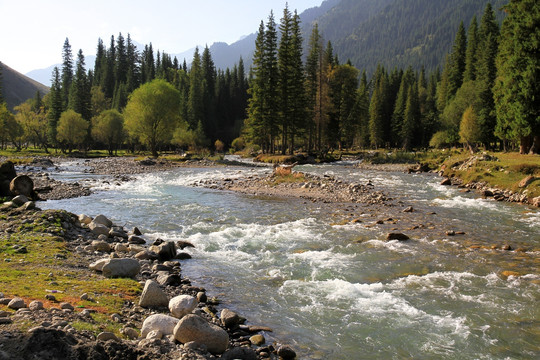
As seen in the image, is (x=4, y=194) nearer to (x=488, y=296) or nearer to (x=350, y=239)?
(x=350, y=239)

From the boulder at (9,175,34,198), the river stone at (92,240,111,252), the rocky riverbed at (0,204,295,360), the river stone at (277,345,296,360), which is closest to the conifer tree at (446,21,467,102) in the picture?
the boulder at (9,175,34,198)

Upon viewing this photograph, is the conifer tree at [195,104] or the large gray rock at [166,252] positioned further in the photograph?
the conifer tree at [195,104]

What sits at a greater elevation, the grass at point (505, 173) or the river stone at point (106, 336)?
the grass at point (505, 173)

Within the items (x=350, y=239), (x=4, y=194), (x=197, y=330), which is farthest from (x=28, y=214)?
(x=350, y=239)

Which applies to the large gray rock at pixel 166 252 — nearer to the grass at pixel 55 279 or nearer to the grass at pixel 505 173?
the grass at pixel 55 279

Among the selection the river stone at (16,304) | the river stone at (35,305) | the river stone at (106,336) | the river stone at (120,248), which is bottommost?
the river stone at (120,248)

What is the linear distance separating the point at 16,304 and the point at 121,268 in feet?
11.8

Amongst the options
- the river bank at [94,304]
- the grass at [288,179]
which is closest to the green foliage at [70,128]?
the grass at [288,179]

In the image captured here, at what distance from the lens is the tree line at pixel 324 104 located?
37062 millimetres

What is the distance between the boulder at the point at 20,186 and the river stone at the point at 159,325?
18.0 m

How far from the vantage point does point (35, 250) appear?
10.0 meters

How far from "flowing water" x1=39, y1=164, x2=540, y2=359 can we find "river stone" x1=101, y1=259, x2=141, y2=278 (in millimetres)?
1589

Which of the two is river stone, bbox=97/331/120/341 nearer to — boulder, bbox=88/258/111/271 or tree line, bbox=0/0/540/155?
boulder, bbox=88/258/111/271

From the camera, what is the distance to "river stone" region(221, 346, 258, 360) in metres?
5.88
